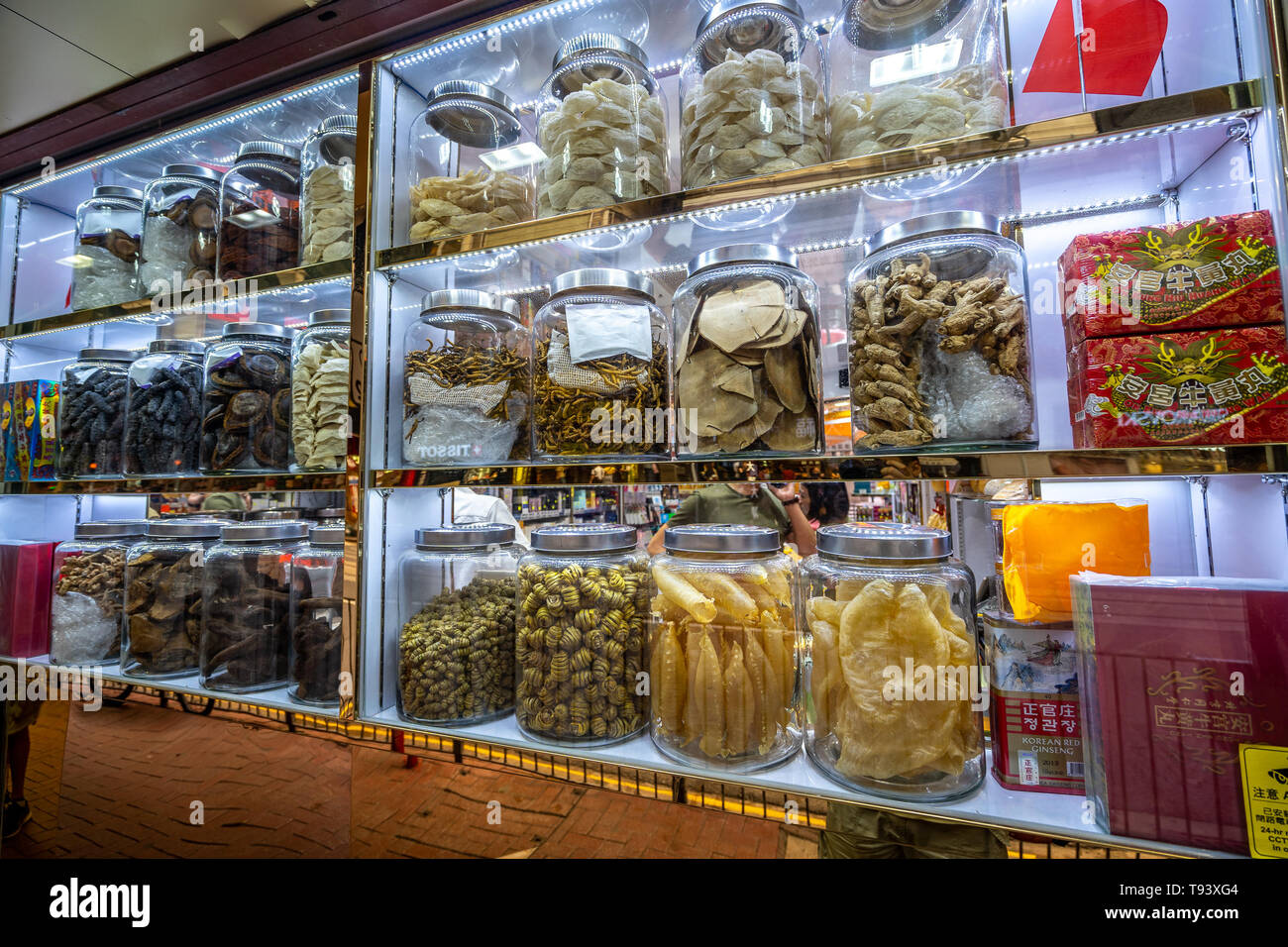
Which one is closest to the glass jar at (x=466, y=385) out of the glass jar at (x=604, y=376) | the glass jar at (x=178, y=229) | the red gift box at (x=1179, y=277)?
the glass jar at (x=604, y=376)

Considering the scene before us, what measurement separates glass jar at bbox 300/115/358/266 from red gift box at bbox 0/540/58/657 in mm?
1373

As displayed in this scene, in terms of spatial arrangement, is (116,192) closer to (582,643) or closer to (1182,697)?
(582,643)

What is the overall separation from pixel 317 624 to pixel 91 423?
113cm

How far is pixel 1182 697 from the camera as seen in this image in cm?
79

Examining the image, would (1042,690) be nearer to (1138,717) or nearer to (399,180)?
(1138,717)

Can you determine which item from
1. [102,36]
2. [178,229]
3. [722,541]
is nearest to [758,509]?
[722,541]

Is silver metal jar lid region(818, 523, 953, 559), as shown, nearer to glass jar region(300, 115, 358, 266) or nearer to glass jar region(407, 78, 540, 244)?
glass jar region(407, 78, 540, 244)

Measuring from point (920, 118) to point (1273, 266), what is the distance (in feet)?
1.89

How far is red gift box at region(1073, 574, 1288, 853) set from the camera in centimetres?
76

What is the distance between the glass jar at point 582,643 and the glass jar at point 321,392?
0.61m

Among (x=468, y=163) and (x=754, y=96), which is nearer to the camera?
(x=754, y=96)

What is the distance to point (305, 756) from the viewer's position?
4.33ft
